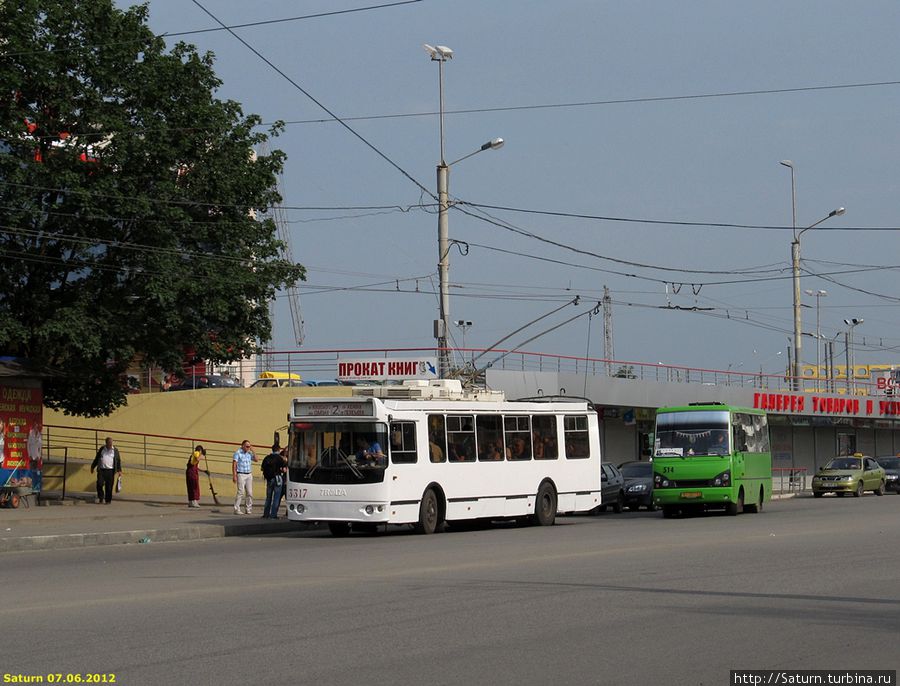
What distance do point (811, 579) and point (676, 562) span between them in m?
2.63

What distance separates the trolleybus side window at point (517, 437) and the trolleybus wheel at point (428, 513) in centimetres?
259

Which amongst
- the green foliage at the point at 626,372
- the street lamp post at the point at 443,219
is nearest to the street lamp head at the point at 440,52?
the street lamp post at the point at 443,219

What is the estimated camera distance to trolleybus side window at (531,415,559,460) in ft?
90.9

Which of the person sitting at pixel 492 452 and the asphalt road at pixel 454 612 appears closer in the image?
the asphalt road at pixel 454 612

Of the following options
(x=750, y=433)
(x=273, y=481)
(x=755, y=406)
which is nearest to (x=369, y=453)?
(x=273, y=481)

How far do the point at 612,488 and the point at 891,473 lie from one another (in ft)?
71.7

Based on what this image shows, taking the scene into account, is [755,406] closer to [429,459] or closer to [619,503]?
[619,503]

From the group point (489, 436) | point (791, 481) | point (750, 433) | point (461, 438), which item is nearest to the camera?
point (461, 438)

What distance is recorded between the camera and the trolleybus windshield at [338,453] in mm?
23484

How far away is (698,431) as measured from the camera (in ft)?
104

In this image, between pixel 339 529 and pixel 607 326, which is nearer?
pixel 339 529

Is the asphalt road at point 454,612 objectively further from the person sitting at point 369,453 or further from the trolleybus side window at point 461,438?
the trolleybus side window at point 461,438

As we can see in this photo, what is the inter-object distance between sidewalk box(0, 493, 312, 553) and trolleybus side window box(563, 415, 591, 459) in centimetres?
632

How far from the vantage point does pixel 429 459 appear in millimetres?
24594
